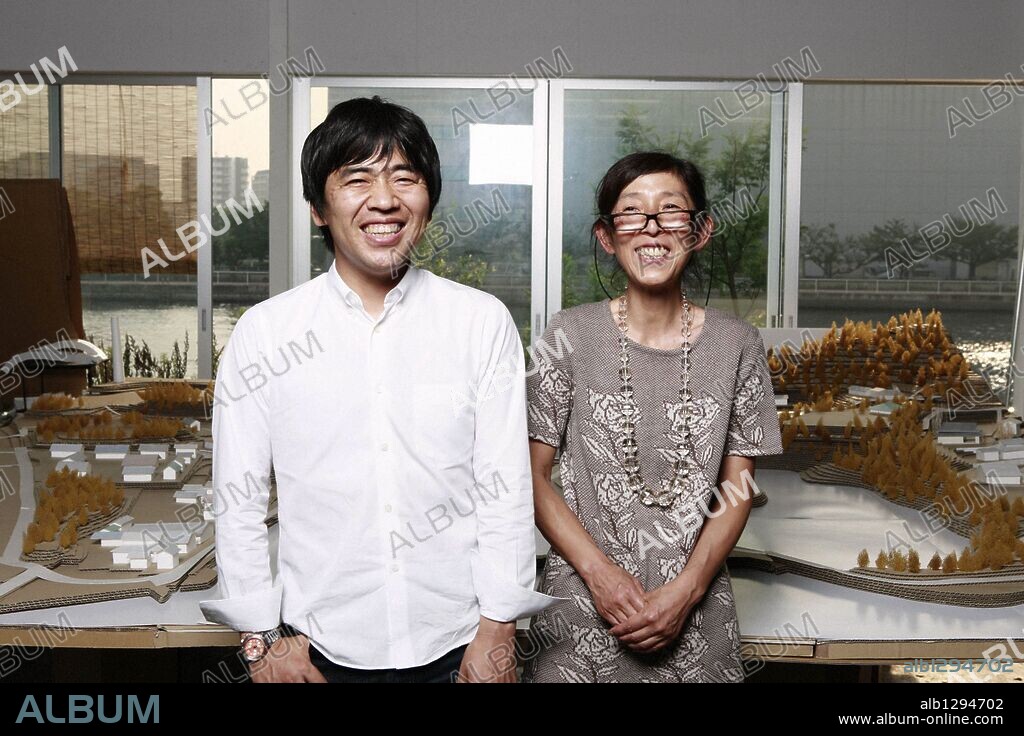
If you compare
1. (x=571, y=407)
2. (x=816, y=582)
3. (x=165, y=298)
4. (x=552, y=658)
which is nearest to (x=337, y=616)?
(x=552, y=658)

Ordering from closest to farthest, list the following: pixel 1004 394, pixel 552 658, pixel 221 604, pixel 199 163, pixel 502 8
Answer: pixel 221 604, pixel 552 658, pixel 502 8, pixel 199 163, pixel 1004 394

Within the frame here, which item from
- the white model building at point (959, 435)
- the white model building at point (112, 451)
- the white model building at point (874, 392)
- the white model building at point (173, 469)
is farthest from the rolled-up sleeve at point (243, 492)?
the white model building at point (874, 392)

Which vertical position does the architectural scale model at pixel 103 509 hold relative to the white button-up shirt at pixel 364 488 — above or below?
below

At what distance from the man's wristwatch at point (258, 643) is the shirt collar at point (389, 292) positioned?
45 centimetres

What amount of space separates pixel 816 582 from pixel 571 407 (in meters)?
0.59

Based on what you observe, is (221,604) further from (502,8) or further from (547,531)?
(502,8)

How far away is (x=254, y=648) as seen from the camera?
136cm

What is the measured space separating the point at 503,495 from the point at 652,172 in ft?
1.77

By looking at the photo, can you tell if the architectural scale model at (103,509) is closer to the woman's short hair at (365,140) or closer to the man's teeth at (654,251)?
the woman's short hair at (365,140)

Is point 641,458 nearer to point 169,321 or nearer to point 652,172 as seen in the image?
point 652,172

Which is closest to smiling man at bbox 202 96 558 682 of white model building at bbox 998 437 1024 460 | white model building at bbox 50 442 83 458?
white model building at bbox 50 442 83 458

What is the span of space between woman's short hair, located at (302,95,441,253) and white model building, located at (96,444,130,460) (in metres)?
1.61

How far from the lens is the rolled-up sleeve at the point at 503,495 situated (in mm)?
1376

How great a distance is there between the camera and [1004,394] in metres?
7.30
